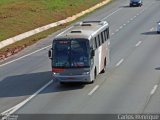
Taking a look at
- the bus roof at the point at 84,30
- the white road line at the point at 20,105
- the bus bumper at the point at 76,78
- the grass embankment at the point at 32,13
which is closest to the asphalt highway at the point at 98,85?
the white road line at the point at 20,105

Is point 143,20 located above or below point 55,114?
below

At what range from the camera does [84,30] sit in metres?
31.7

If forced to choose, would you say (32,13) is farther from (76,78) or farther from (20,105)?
(20,105)

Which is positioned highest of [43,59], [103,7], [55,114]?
[55,114]

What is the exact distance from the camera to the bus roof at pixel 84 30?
30.2 meters

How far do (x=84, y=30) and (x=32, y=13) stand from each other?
43.6m

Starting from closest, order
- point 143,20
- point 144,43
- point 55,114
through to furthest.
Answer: point 55,114, point 144,43, point 143,20

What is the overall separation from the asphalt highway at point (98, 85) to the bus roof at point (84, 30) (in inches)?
113

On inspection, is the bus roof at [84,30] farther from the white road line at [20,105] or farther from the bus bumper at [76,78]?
the white road line at [20,105]

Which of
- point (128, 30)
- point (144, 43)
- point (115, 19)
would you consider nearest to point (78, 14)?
point (115, 19)

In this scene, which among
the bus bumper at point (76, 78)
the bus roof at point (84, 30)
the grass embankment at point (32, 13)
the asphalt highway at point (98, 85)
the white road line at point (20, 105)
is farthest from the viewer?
the grass embankment at point (32, 13)

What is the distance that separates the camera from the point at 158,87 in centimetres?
2953

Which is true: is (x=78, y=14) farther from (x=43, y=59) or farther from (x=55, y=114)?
(x=55, y=114)

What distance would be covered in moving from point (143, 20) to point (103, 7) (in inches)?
841
